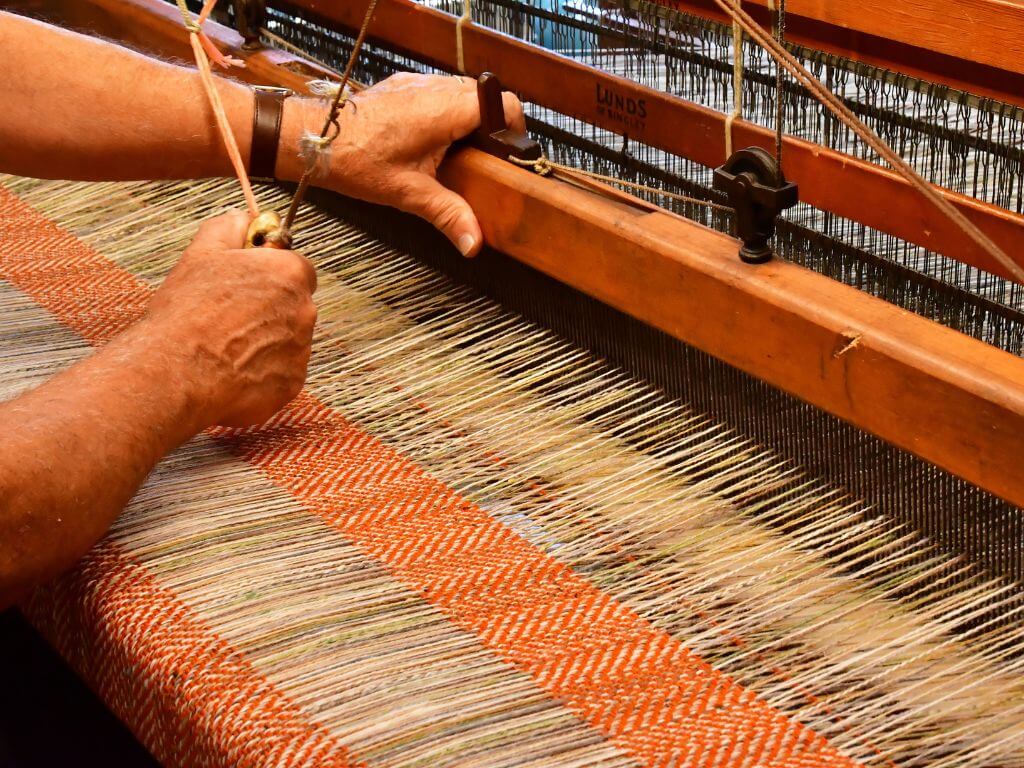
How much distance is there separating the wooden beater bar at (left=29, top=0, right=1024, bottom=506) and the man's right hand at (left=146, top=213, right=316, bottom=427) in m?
0.30

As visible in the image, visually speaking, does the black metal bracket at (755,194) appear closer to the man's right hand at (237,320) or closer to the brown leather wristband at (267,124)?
the man's right hand at (237,320)

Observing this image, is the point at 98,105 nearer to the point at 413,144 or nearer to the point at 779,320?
the point at 413,144

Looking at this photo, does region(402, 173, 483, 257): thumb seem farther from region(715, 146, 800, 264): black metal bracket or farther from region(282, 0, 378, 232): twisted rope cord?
region(715, 146, 800, 264): black metal bracket

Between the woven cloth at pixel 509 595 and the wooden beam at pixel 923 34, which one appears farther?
the wooden beam at pixel 923 34

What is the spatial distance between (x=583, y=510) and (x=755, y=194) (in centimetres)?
39

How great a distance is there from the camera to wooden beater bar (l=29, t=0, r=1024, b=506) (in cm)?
124

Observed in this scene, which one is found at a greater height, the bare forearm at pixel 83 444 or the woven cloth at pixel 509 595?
the bare forearm at pixel 83 444

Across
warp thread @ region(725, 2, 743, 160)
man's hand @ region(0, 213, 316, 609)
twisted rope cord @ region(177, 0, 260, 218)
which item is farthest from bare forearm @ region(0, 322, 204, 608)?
warp thread @ region(725, 2, 743, 160)

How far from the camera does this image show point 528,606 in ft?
4.41

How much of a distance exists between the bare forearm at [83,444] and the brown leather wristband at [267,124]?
52cm

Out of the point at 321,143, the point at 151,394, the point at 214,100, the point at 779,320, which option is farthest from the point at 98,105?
the point at 779,320

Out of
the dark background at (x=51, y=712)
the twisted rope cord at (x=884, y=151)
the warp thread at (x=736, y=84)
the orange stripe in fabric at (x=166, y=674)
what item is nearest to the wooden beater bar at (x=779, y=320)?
the twisted rope cord at (x=884, y=151)

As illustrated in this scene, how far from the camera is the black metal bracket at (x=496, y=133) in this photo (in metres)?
1.83

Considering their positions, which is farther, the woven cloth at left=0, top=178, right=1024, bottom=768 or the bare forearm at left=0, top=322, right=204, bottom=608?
the bare forearm at left=0, top=322, right=204, bottom=608
